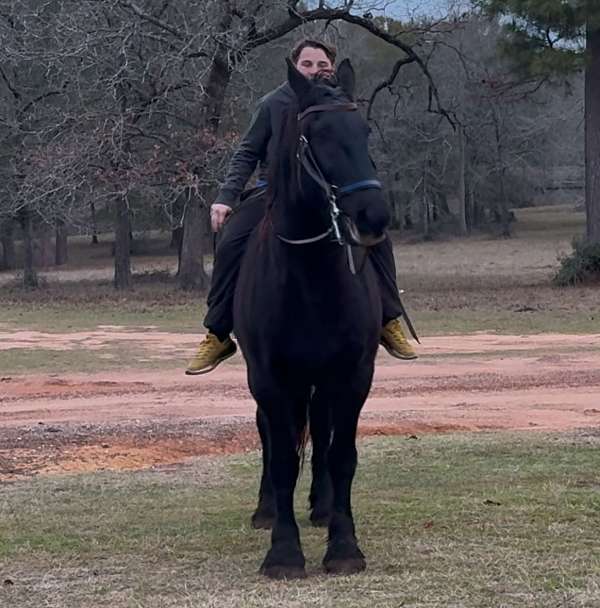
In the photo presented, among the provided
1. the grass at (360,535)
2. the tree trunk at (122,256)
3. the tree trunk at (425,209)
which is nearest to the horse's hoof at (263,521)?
the grass at (360,535)

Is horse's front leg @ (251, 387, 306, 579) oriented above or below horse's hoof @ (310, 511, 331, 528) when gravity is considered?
above

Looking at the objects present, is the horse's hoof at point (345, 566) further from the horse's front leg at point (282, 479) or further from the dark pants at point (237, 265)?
the dark pants at point (237, 265)

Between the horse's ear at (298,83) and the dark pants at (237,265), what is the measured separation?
1321 millimetres

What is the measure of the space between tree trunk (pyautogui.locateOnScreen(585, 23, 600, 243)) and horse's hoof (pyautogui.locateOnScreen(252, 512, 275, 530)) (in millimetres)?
27564

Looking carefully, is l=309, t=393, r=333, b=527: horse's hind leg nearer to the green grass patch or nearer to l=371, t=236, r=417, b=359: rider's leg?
l=371, t=236, r=417, b=359: rider's leg

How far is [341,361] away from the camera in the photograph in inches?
255

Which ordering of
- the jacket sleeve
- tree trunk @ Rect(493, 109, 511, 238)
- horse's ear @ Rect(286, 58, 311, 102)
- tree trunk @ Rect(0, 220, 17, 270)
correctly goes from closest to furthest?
horse's ear @ Rect(286, 58, 311, 102)
the jacket sleeve
tree trunk @ Rect(0, 220, 17, 270)
tree trunk @ Rect(493, 109, 511, 238)

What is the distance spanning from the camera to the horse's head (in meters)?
5.67

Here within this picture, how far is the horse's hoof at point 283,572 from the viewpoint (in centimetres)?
654

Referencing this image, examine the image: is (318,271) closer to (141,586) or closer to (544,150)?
(141,586)

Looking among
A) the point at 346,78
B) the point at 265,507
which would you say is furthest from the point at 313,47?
the point at 265,507

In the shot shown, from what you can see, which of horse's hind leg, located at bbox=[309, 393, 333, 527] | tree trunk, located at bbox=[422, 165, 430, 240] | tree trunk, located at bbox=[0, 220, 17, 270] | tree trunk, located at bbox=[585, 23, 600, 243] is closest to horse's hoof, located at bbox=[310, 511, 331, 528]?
horse's hind leg, located at bbox=[309, 393, 333, 527]

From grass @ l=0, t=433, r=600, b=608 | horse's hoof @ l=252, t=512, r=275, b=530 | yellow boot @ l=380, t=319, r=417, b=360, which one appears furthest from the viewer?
yellow boot @ l=380, t=319, r=417, b=360

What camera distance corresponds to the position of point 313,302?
6.39 metres
